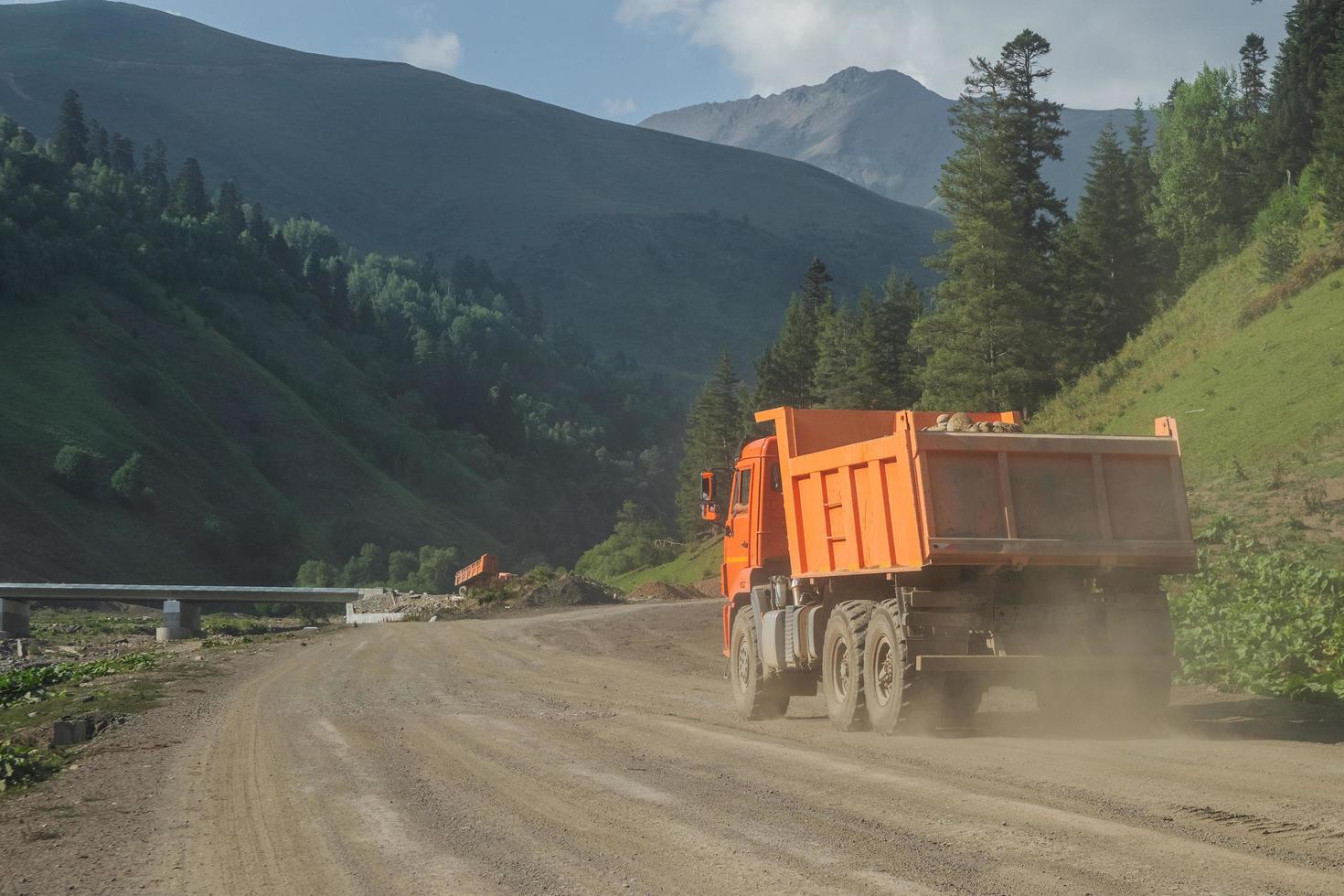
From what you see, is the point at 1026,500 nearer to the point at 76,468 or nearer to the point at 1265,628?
the point at 1265,628

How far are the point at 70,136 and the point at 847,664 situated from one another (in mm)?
191650

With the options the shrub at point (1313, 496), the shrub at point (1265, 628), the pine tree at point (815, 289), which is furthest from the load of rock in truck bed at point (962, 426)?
the pine tree at point (815, 289)

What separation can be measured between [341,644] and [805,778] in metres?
25.8

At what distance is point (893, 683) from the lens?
39.1 feet

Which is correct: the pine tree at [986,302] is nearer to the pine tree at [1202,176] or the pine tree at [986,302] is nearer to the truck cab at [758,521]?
the pine tree at [1202,176]

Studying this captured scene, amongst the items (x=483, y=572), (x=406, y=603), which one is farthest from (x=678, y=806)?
(x=406, y=603)

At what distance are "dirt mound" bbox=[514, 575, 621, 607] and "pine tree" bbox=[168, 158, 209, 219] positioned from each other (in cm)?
13741

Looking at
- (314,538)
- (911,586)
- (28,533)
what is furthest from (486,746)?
(314,538)

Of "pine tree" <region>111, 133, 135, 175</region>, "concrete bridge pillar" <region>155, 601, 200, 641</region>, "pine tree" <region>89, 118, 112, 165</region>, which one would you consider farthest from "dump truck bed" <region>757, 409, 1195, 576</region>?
"pine tree" <region>89, 118, 112, 165</region>

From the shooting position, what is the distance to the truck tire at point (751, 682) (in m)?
15.4

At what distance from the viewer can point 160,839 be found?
8.21 m

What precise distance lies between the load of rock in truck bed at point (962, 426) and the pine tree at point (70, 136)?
181 meters

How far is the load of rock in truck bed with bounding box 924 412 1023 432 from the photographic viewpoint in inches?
483

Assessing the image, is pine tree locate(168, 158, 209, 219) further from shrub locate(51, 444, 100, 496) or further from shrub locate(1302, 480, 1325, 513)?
shrub locate(1302, 480, 1325, 513)
